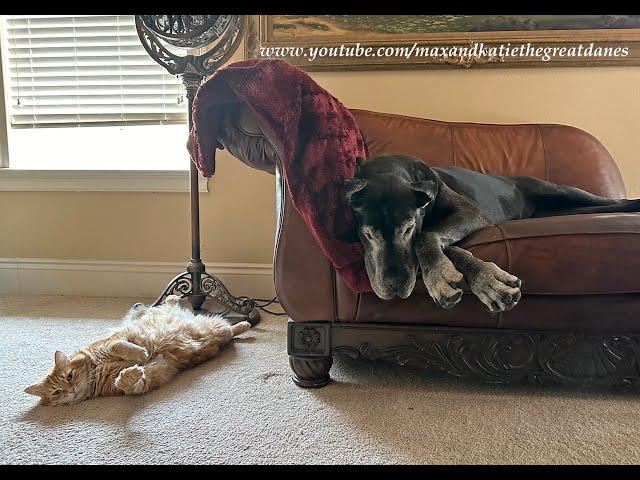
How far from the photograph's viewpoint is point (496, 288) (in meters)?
1.29

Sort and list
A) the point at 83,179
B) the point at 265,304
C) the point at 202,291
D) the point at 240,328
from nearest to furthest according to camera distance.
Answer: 1. the point at 240,328
2. the point at 202,291
3. the point at 265,304
4. the point at 83,179

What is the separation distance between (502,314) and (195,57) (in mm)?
1429

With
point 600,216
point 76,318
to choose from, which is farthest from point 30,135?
point 600,216

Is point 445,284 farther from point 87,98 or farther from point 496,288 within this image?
point 87,98

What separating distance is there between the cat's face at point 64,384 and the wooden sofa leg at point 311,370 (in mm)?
558

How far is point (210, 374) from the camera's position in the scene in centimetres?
164

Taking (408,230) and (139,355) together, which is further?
(139,355)

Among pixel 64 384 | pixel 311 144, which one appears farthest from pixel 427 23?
pixel 64 384

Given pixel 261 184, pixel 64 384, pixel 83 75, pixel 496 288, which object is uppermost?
pixel 83 75

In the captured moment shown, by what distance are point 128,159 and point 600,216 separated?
2061 mm

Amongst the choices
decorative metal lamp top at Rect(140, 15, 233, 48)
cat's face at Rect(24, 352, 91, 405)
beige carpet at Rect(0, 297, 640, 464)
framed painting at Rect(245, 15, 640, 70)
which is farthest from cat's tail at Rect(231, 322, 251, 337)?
framed painting at Rect(245, 15, 640, 70)

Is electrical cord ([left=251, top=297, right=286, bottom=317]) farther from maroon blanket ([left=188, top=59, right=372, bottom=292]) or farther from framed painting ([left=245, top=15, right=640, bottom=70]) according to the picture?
framed painting ([left=245, top=15, right=640, bottom=70])

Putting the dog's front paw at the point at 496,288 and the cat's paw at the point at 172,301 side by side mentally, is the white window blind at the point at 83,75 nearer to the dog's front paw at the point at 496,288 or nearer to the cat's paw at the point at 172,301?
the cat's paw at the point at 172,301

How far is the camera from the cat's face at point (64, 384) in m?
1.42
